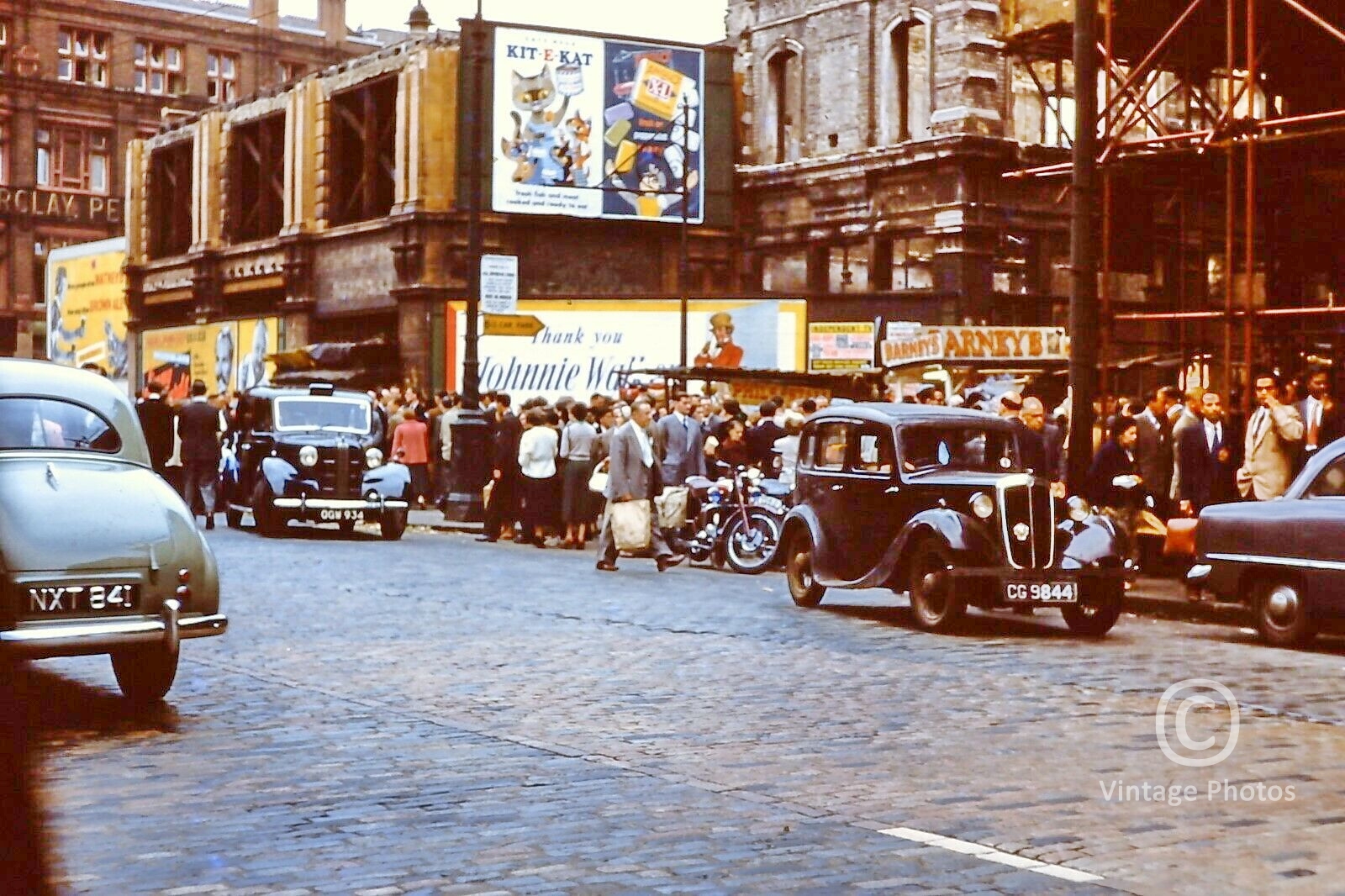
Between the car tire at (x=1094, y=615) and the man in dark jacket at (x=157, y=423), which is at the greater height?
the man in dark jacket at (x=157, y=423)

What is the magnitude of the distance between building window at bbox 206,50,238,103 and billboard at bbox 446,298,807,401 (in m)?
33.4

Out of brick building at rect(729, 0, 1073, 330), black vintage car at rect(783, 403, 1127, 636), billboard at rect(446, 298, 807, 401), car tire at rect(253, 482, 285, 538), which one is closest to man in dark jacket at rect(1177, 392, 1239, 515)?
black vintage car at rect(783, 403, 1127, 636)

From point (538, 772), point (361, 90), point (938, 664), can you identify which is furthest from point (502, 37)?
point (538, 772)

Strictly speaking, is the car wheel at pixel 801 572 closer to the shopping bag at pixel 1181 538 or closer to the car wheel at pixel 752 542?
the shopping bag at pixel 1181 538

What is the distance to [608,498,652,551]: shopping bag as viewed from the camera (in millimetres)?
18750

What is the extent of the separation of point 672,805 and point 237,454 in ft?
63.1

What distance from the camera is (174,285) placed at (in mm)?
54625

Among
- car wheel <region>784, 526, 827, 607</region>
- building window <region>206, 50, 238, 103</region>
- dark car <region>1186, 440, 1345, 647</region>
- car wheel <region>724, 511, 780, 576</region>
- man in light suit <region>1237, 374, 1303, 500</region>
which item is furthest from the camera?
building window <region>206, 50, 238, 103</region>

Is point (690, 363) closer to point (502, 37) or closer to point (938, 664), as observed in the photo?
point (502, 37)

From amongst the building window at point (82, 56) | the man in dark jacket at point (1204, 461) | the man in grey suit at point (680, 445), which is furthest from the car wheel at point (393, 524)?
the building window at point (82, 56)

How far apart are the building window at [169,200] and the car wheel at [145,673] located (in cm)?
4748

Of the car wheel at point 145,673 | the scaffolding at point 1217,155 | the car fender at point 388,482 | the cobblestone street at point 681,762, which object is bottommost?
the cobblestone street at point 681,762

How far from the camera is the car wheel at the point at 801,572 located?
49.8ft

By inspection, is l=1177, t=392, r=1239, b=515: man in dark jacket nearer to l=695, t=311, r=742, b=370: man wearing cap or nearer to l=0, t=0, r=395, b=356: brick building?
l=695, t=311, r=742, b=370: man wearing cap
